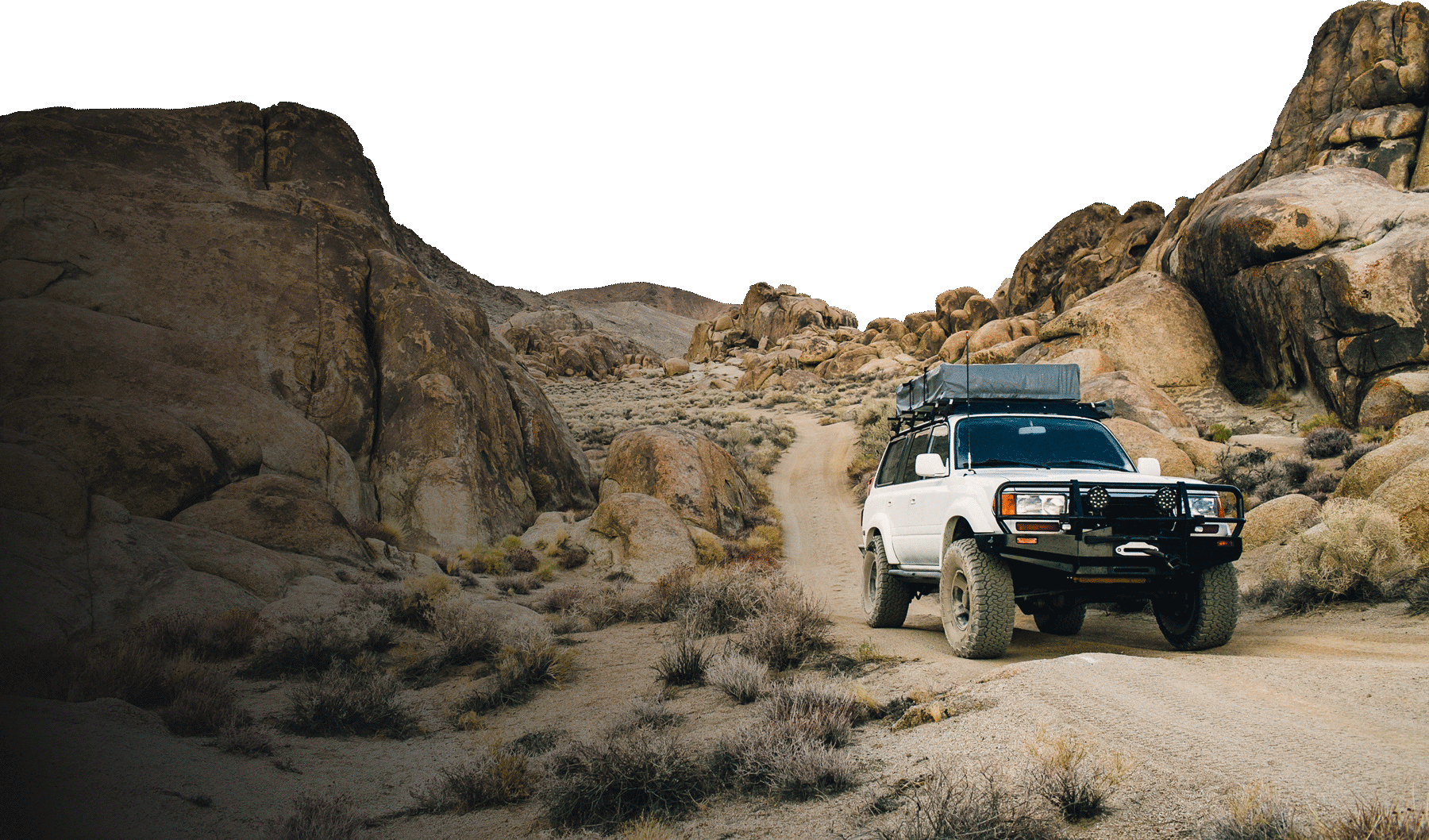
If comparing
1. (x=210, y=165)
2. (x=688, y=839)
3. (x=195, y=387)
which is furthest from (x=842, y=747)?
(x=210, y=165)

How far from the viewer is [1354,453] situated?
15.8 m

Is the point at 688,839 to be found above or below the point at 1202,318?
below

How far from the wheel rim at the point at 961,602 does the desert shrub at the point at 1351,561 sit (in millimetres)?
5142

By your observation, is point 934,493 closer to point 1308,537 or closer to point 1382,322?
point 1308,537

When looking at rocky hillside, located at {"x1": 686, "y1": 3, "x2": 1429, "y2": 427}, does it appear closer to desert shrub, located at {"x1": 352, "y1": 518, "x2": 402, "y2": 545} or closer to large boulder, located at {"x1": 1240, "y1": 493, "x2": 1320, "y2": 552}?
large boulder, located at {"x1": 1240, "y1": 493, "x2": 1320, "y2": 552}

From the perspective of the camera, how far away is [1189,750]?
3.80 meters

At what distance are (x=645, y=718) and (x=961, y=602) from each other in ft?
10.7

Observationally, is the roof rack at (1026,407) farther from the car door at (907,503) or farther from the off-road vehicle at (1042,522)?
the car door at (907,503)

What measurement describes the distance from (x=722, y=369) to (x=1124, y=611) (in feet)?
218

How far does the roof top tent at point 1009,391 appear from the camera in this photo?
8.80m

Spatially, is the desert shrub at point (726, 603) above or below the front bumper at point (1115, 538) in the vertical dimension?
below

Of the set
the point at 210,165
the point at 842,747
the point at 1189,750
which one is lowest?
the point at 842,747

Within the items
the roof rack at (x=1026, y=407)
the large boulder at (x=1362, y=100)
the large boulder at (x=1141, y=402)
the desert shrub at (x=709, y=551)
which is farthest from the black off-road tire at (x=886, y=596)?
the large boulder at (x=1362, y=100)

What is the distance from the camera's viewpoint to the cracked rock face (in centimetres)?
1923
